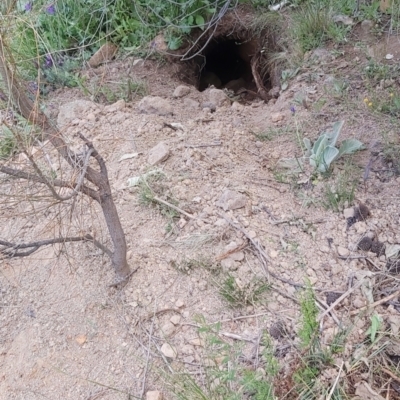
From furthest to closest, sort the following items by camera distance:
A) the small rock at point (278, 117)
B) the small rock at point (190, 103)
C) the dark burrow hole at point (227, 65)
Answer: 1. the dark burrow hole at point (227, 65)
2. the small rock at point (190, 103)
3. the small rock at point (278, 117)

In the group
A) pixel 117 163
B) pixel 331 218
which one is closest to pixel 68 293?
pixel 117 163

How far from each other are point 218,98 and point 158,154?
794 millimetres

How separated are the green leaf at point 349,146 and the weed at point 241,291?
0.74 m

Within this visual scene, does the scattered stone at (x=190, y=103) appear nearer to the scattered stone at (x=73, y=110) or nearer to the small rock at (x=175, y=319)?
the scattered stone at (x=73, y=110)

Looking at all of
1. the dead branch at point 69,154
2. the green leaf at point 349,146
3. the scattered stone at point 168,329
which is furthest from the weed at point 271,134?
the scattered stone at point 168,329

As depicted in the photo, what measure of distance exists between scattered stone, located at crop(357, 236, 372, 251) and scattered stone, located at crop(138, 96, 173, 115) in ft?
4.20

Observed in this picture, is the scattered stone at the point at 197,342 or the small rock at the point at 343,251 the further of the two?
the small rock at the point at 343,251

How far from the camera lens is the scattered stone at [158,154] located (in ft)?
6.80

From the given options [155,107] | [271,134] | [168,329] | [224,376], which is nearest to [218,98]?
[155,107]

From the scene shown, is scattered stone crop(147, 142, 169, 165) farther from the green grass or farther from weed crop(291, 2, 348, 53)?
weed crop(291, 2, 348, 53)

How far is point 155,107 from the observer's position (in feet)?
8.17

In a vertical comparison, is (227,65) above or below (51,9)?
below

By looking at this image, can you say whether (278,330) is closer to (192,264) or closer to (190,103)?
(192,264)

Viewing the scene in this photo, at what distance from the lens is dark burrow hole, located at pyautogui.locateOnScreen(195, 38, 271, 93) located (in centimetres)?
352
